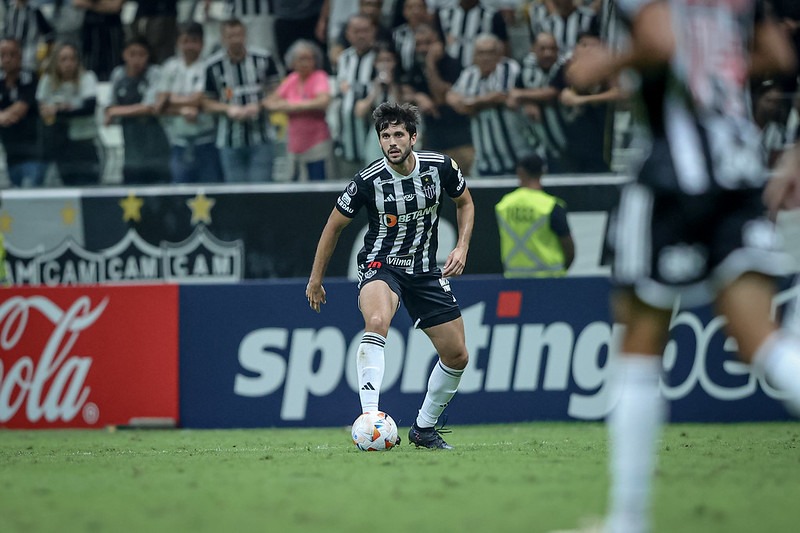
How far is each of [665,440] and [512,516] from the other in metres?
4.83

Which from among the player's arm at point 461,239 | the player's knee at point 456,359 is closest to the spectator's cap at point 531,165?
the player's arm at point 461,239

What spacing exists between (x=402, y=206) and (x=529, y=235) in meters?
3.91

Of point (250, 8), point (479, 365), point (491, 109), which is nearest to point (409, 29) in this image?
point (491, 109)

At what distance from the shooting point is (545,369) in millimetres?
12141

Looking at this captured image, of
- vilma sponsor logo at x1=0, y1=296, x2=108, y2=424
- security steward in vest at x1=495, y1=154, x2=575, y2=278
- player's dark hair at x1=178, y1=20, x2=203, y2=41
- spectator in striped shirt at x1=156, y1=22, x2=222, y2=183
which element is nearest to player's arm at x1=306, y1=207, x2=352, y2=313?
security steward in vest at x1=495, y1=154, x2=575, y2=278

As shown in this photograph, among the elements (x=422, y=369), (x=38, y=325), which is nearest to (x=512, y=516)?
(x=422, y=369)

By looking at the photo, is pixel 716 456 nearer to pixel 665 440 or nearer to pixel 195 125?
pixel 665 440

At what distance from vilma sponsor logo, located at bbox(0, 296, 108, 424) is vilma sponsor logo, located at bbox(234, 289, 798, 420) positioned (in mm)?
1725

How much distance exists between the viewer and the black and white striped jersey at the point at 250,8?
14.7m

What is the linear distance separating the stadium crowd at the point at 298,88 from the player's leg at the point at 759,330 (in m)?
8.89

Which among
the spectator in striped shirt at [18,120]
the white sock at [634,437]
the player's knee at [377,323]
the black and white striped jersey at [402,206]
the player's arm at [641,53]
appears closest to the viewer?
the white sock at [634,437]

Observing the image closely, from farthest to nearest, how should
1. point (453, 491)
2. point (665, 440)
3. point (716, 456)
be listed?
point (665, 440) < point (716, 456) < point (453, 491)

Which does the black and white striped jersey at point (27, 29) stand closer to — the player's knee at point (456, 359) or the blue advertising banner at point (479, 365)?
the blue advertising banner at point (479, 365)

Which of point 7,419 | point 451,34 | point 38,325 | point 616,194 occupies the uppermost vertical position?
point 451,34
